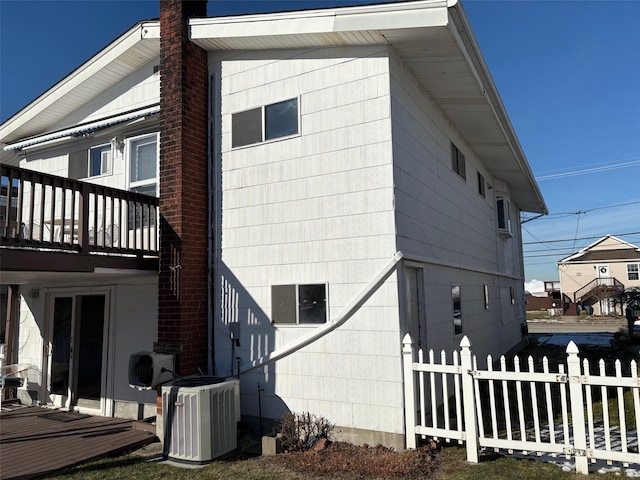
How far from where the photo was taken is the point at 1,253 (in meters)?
5.64

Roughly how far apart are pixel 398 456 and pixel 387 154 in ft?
12.3

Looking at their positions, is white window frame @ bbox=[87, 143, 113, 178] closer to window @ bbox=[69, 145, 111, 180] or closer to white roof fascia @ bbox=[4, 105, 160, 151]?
window @ bbox=[69, 145, 111, 180]

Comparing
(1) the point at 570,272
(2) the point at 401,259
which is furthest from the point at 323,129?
(1) the point at 570,272

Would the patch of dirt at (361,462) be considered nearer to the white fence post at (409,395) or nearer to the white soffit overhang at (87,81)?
the white fence post at (409,395)

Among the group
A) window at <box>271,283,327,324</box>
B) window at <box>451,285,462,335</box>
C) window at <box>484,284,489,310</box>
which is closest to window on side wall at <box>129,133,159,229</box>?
window at <box>271,283,327,324</box>

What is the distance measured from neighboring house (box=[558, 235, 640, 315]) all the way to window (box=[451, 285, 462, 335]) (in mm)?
33132

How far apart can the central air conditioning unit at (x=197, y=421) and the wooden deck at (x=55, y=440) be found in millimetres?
1046

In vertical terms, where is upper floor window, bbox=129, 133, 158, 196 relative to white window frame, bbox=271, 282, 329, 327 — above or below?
above

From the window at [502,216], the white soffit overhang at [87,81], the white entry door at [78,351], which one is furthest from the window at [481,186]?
the white entry door at [78,351]

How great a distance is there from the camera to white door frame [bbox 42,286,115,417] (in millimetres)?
8359

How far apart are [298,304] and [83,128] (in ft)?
19.5

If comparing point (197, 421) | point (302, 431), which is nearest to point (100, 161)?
point (197, 421)

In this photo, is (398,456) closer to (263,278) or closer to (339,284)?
(339,284)

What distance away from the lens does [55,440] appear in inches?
267
